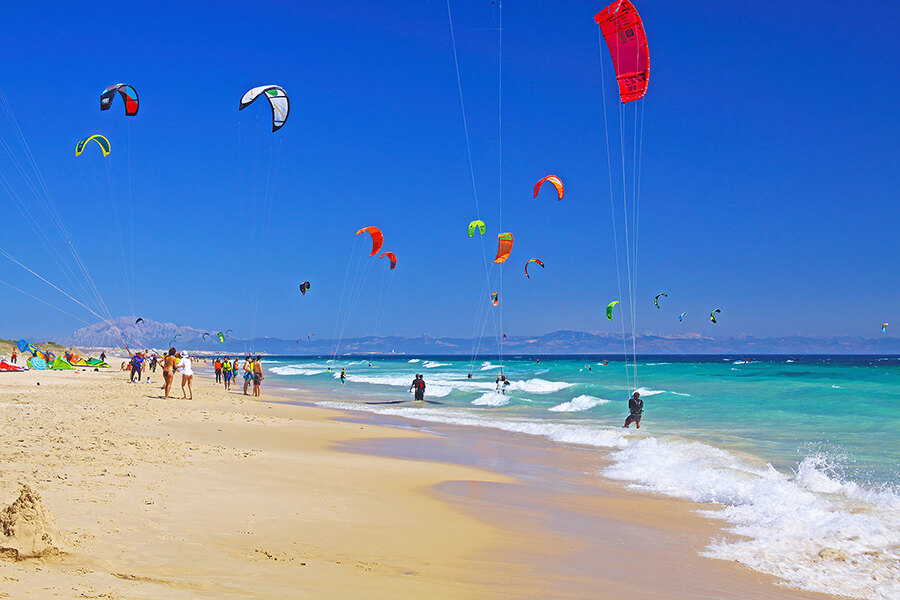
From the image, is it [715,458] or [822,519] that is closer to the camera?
[822,519]

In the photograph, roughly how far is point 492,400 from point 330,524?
21.8 meters

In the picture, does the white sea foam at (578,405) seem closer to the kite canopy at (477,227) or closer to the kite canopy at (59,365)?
the kite canopy at (477,227)

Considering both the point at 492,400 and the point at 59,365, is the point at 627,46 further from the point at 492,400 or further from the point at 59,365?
the point at 59,365

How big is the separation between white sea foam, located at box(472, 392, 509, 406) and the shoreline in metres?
15.0

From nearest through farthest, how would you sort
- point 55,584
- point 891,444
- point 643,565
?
point 55,584
point 643,565
point 891,444

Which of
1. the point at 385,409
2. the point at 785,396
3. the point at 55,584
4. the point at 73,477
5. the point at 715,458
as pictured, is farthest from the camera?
the point at 785,396

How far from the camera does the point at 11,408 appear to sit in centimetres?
1291

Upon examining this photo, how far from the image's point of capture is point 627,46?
10.7m

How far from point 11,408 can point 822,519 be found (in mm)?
13669

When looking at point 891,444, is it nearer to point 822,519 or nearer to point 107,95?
point 822,519

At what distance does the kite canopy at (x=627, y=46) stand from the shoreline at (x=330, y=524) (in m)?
6.22

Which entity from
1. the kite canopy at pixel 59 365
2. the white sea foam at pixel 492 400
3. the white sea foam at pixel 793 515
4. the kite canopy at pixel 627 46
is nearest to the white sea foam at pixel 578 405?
the white sea foam at pixel 492 400

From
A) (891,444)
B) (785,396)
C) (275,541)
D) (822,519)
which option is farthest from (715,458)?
(785,396)

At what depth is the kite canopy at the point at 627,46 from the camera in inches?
414
